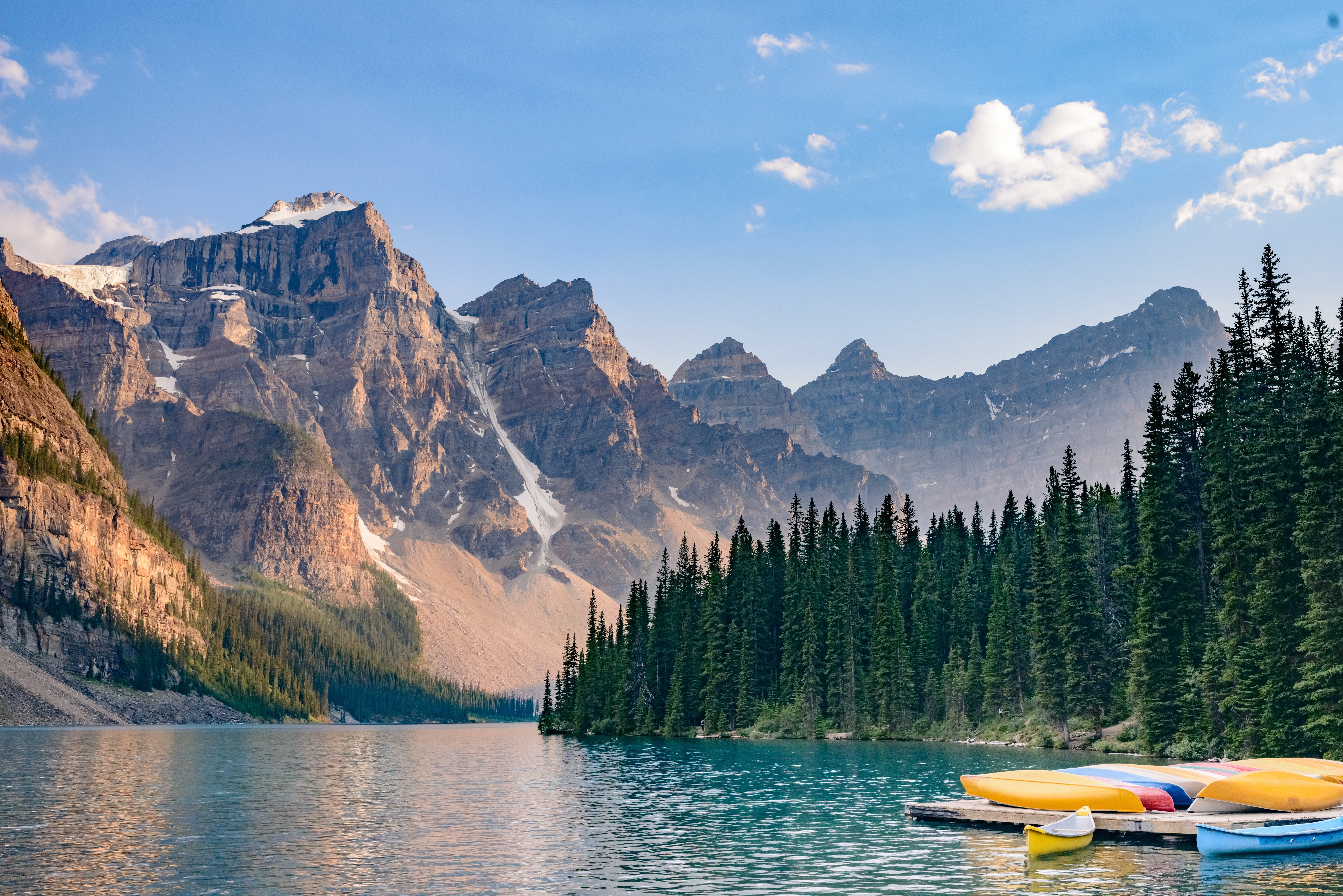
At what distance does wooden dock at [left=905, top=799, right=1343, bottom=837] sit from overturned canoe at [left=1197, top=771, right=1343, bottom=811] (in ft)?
1.02

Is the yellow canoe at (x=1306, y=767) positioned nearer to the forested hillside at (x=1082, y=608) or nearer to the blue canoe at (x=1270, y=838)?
the blue canoe at (x=1270, y=838)

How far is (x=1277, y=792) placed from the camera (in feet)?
143

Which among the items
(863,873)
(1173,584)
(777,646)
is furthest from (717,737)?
(863,873)

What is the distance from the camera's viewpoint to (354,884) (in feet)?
114

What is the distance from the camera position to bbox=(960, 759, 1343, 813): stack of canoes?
43781 mm

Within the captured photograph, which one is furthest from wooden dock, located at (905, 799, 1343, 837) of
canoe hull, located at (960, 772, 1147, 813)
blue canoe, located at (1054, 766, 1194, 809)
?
blue canoe, located at (1054, 766, 1194, 809)

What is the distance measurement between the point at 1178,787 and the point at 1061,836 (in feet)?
29.4

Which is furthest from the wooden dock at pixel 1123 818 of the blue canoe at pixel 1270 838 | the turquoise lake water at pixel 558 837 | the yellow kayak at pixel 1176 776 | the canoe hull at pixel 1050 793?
the yellow kayak at pixel 1176 776

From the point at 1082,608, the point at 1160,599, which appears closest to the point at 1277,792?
the point at 1160,599

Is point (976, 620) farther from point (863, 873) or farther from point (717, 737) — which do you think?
point (863, 873)

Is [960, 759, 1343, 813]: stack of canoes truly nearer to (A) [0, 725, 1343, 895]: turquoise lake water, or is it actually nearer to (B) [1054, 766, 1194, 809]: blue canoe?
(B) [1054, 766, 1194, 809]: blue canoe

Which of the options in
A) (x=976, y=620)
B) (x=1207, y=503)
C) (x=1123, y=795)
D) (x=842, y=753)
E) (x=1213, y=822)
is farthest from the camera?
(x=976, y=620)

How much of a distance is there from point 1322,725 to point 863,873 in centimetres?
3431

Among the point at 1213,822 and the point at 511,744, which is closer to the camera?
the point at 1213,822
